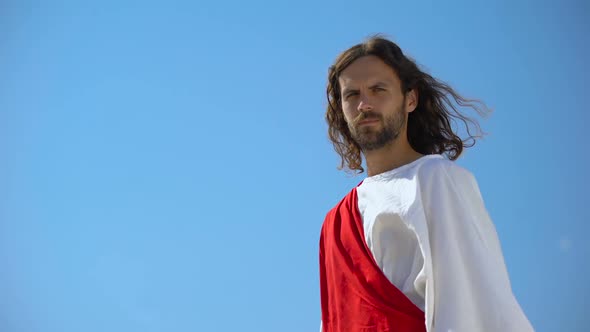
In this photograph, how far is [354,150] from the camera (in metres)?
3.70

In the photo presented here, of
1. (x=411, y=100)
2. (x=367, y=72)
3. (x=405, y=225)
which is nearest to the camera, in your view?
(x=405, y=225)

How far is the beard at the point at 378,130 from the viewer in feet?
10.2

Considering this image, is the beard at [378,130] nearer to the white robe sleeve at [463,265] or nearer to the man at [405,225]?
the man at [405,225]

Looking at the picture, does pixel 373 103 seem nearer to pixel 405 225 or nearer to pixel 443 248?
pixel 405 225

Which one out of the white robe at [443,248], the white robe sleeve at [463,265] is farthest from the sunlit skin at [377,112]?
the white robe sleeve at [463,265]

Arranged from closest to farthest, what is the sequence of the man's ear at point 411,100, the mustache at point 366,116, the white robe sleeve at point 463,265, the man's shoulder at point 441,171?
the white robe sleeve at point 463,265 → the man's shoulder at point 441,171 → the mustache at point 366,116 → the man's ear at point 411,100

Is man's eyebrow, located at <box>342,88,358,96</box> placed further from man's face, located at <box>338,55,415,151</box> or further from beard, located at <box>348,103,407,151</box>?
beard, located at <box>348,103,407,151</box>

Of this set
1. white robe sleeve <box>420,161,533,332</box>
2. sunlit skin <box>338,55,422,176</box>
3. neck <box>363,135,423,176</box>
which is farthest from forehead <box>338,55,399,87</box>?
white robe sleeve <box>420,161,533,332</box>

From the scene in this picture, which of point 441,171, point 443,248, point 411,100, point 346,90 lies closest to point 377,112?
point 346,90

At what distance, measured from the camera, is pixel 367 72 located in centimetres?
321

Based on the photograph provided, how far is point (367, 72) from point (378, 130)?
0.99ft

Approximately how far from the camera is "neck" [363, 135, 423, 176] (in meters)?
3.15

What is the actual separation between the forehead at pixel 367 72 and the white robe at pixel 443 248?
46 centimetres

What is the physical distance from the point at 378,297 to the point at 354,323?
0.20 meters
